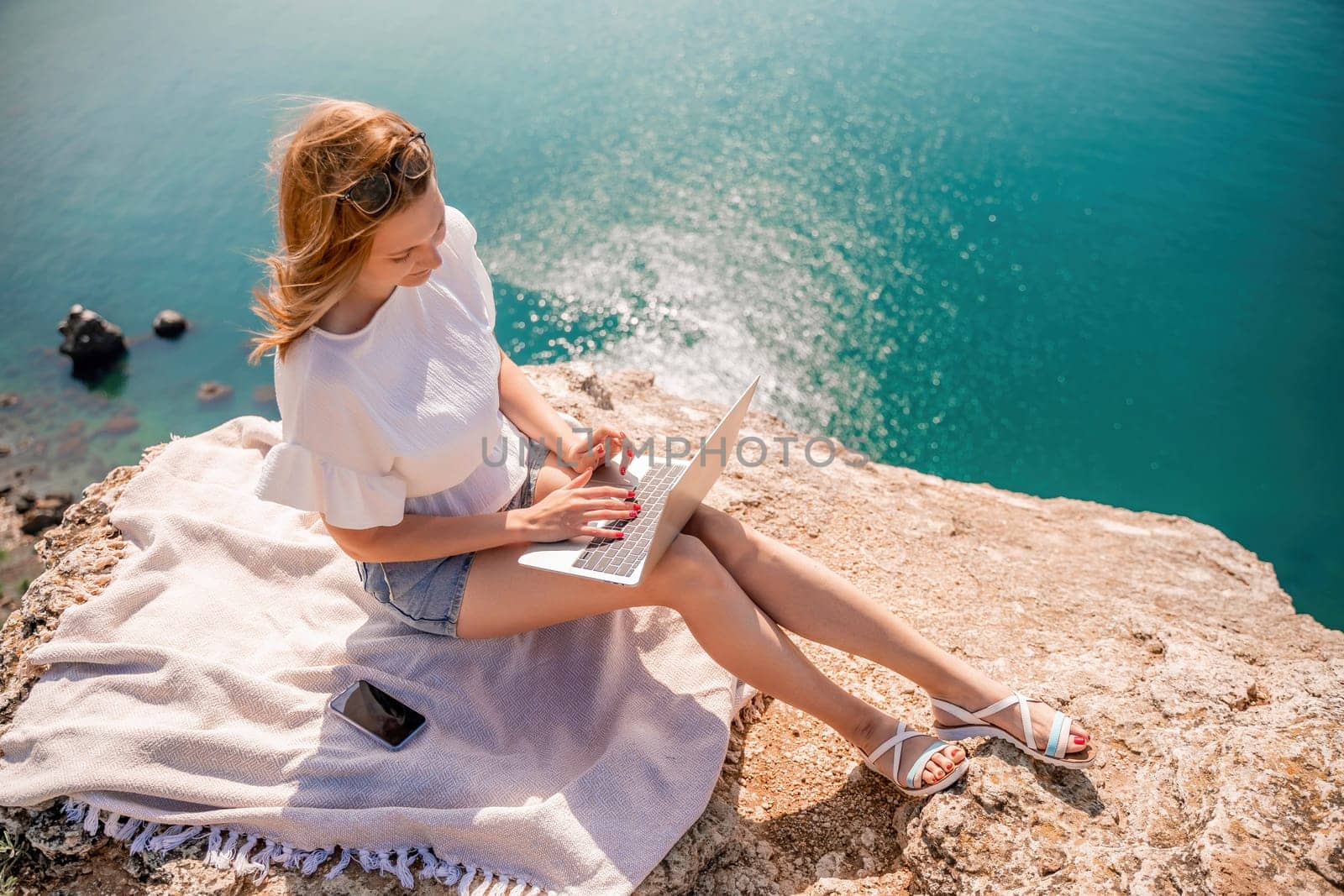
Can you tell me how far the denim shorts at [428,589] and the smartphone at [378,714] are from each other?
0.70 ft

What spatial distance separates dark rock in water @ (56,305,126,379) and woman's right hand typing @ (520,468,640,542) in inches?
374

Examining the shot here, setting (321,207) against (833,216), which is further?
(833,216)

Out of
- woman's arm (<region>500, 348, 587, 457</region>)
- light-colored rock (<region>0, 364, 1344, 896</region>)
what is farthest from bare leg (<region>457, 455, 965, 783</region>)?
woman's arm (<region>500, 348, 587, 457</region>)

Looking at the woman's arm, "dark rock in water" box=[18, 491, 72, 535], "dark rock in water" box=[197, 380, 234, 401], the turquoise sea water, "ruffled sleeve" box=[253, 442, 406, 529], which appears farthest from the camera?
"dark rock in water" box=[197, 380, 234, 401]

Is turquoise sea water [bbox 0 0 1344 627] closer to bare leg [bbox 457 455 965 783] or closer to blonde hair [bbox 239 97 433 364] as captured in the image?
bare leg [bbox 457 455 965 783]

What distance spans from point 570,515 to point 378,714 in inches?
30.5

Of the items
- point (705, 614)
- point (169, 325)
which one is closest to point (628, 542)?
point (705, 614)

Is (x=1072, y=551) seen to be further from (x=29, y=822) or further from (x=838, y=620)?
(x=29, y=822)

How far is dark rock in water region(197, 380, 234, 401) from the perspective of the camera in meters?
9.15

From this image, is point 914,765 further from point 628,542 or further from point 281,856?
point 281,856

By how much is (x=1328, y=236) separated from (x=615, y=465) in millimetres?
11335

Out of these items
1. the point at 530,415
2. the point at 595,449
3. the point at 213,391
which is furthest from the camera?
the point at 213,391

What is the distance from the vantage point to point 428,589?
2289 mm

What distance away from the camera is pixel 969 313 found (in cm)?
901
